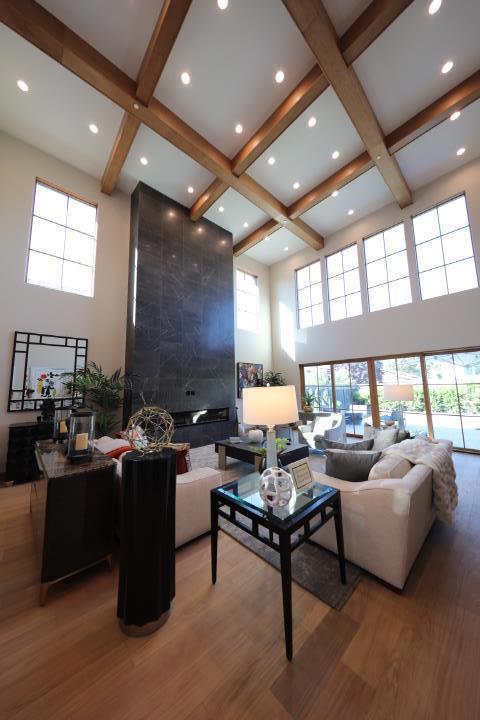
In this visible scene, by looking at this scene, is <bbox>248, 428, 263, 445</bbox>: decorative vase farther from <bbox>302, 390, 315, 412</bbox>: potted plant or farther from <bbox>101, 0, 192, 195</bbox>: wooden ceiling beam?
<bbox>101, 0, 192, 195</bbox>: wooden ceiling beam

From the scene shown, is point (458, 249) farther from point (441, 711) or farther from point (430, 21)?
point (441, 711)

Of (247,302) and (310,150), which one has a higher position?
(310,150)

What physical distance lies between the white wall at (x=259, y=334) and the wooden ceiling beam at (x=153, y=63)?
4.33 metres

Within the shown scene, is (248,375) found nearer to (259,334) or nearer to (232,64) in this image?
(259,334)

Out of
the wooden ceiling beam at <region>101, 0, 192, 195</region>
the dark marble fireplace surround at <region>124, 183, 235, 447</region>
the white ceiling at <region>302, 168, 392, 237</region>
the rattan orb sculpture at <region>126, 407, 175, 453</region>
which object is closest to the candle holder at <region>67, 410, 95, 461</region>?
the rattan orb sculpture at <region>126, 407, 175, 453</region>

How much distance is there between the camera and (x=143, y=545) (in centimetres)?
141

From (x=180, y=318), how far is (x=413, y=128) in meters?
5.50

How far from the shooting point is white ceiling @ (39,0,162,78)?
10.1 ft

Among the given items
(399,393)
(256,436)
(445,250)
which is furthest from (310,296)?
(256,436)

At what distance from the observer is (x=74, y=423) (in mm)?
2039

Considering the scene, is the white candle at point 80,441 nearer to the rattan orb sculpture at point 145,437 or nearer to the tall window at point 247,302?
the rattan orb sculpture at point 145,437

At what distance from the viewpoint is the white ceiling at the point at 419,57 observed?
3225 millimetres

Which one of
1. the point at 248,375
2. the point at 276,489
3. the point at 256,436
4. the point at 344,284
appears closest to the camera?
the point at 276,489

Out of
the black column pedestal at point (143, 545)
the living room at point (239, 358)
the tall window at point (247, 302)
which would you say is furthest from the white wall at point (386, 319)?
the black column pedestal at point (143, 545)
